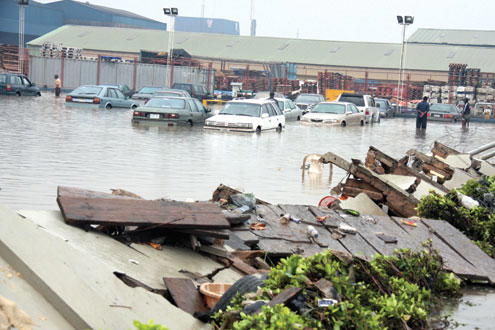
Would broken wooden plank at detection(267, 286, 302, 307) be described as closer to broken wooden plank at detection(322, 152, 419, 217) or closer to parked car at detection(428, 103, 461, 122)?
broken wooden plank at detection(322, 152, 419, 217)

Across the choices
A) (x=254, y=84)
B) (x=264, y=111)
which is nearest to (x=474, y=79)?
(x=254, y=84)

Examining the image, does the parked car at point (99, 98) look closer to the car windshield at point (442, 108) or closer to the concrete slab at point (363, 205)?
the car windshield at point (442, 108)

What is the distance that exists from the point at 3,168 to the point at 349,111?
26117 millimetres

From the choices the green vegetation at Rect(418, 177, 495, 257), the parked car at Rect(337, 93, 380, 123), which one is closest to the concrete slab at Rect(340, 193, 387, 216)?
the green vegetation at Rect(418, 177, 495, 257)

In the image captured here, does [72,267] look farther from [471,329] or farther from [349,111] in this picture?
[349,111]

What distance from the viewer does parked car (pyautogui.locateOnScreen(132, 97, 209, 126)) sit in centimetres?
3186

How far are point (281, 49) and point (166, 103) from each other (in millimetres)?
54774

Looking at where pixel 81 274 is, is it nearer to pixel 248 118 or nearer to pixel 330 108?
pixel 248 118

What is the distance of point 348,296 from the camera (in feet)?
21.4

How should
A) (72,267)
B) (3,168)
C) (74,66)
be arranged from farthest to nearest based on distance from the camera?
(74,66), (3,168), (72,267)

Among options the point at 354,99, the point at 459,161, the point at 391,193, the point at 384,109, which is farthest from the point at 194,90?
the point at 391,193

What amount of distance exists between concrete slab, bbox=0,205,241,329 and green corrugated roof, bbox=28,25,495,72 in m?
73.0

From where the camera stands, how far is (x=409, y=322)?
717 centimetres

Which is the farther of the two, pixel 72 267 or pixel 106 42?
pixel 106 42
